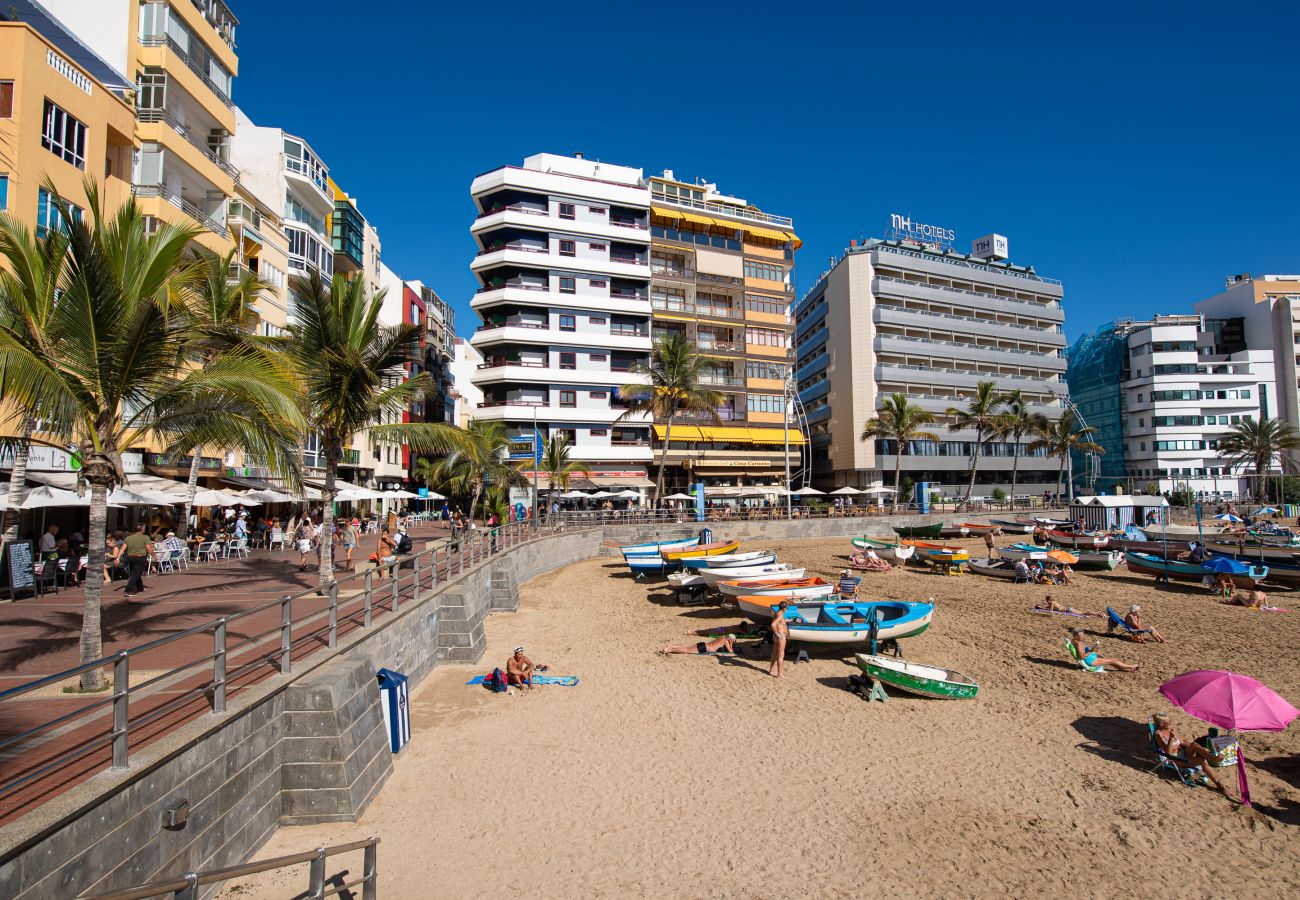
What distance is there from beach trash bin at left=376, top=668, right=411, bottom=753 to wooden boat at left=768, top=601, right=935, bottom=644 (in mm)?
9323

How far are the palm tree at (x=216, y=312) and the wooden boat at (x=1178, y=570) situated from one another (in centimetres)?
3190

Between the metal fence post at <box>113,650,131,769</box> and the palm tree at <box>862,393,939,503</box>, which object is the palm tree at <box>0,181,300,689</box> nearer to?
the metal fence post at <box>113,650,131,769</box>

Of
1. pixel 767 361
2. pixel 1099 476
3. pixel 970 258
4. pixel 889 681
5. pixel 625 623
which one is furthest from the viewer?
pixel 1099 476

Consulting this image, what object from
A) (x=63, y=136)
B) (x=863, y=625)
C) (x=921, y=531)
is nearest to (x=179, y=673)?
(x=863, y=625)

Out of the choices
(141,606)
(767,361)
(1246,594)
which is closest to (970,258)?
(767,361)

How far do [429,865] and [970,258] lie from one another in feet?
258

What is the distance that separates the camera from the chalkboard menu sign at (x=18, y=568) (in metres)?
14.3

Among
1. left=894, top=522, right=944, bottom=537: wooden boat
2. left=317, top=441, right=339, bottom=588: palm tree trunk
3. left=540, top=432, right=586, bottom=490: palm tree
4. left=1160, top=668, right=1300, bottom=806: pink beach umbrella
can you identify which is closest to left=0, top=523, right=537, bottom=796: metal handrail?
left=317, top=441, right=339, bottom=588: palm tree trunk

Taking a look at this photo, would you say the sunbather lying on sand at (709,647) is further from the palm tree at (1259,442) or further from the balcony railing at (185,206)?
the palm tree at (1259,442)

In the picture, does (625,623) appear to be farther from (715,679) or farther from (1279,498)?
(1279,498)

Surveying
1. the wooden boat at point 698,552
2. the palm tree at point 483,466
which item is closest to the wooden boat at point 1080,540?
the wooden boat at point 698,552

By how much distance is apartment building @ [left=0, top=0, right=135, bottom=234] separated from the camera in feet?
56.9

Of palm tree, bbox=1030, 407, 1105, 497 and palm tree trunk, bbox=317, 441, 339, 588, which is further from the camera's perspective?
palm tree, bbox=1030, 407, 1105, 497

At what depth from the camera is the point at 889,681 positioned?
13891mm
